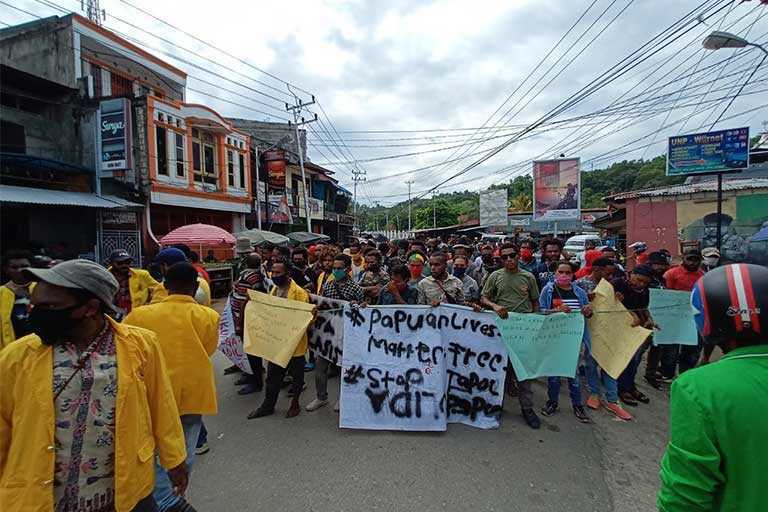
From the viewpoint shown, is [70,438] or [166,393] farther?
[166,393]

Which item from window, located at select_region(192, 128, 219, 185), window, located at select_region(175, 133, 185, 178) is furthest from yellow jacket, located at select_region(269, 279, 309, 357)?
window, located at select_region(192, 128, 219, 185)

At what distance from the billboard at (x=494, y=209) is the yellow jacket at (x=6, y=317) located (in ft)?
106

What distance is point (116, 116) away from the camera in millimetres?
13742

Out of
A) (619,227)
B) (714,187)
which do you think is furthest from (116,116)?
(619,227)

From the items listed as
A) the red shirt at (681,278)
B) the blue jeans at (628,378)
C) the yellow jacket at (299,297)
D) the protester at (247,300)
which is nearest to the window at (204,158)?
the protester at (247,300)

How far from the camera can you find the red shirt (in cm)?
565

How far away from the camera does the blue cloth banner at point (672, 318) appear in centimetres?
527

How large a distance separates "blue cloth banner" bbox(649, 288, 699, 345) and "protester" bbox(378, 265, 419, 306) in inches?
129

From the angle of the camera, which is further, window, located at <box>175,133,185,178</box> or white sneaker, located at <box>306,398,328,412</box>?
window, located at <box>175,133,185,178</box>

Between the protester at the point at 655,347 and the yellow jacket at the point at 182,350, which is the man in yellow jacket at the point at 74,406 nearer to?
the yellow jacket at the point at 182,350

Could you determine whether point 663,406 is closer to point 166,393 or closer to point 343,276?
point 343,276

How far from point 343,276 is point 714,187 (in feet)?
53.9

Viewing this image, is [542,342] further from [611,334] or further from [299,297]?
[299,297]

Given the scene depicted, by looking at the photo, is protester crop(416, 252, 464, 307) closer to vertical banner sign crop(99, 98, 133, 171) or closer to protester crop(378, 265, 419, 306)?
protester crop(378, 265, 419, 306)
